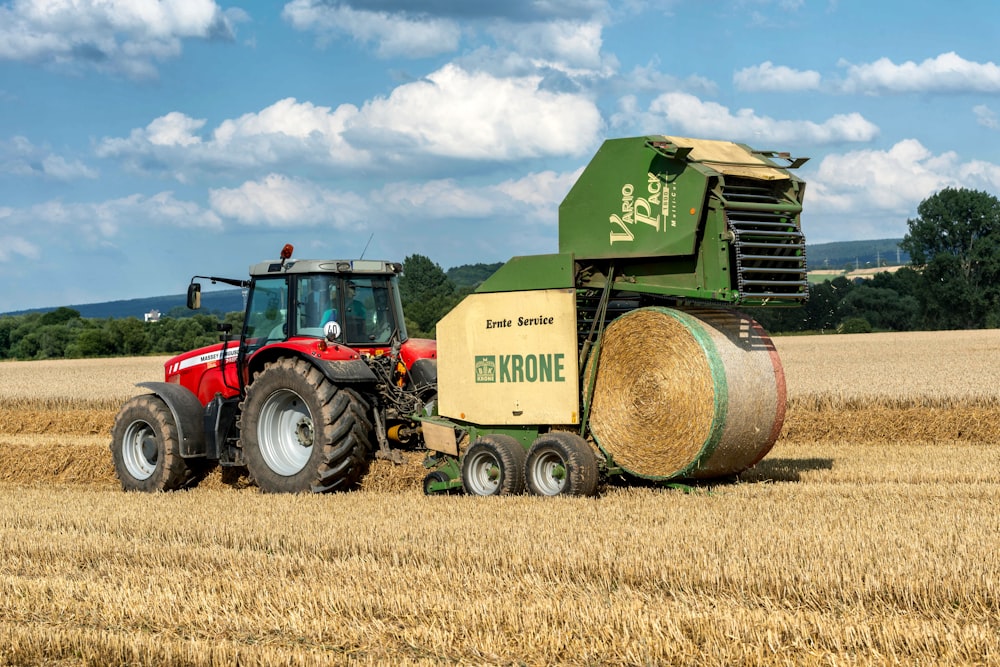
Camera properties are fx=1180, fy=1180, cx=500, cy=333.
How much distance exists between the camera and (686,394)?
948 cm

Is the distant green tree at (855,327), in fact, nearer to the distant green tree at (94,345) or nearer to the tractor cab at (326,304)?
the distant green tree at (94,345)

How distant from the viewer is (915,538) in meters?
7.30

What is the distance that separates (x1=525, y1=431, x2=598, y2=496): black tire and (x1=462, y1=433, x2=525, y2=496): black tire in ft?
0.42

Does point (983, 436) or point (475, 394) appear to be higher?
point (475, 394)

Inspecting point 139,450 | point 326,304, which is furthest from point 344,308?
point 139,450

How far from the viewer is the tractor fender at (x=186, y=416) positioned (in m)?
11.9

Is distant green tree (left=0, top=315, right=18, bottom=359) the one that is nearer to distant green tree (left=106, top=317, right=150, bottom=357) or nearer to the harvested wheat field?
distant green tree (left=106, top=317, right=150, bottom=357)

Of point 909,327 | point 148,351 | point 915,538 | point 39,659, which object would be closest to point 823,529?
point 915,538

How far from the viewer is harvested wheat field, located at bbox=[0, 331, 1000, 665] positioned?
17.9 ft

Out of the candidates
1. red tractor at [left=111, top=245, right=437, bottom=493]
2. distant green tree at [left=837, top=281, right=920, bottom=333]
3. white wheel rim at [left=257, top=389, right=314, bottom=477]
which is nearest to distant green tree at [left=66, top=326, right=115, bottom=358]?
red tractor at [left=111, top=245, right=437, bottom=493]

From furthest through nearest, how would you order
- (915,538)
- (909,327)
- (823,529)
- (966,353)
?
(909,327), (966,353), (823,529), (915,538)

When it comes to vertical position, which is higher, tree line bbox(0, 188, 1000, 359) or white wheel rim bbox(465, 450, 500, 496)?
tree line bbox(0, 188, 1000, 359)

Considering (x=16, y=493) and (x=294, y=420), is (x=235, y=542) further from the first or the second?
(x=16, y=493)

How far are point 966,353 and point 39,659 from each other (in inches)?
1129
